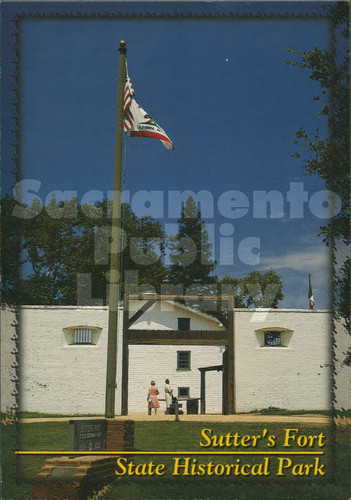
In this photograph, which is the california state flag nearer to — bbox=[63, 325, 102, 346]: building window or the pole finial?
the pole finial

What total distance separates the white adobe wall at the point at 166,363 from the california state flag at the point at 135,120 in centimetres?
1698

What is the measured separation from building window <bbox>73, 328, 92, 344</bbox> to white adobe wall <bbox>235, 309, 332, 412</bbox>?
5.56 metres

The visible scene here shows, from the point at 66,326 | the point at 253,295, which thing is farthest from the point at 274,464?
the point at 253,295

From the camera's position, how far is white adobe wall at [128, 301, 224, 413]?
25250 millimetres

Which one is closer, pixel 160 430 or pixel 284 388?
pixel 160 430

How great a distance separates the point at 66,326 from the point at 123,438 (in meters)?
14.2

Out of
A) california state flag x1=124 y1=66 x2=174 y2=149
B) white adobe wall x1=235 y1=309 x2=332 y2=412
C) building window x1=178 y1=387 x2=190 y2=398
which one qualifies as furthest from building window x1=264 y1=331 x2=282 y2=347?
california state flag x1=124 y1=66 x2=174 y2=149

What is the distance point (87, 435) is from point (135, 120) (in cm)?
435

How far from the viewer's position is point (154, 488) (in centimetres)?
653

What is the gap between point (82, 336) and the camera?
71.7 ft

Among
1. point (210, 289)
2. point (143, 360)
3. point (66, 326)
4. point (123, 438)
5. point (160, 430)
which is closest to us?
point (123, 438)

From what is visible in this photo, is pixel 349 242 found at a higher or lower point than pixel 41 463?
higher

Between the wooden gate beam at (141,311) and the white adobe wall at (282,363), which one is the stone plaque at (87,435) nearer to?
the wooden gate beam at (141,311)

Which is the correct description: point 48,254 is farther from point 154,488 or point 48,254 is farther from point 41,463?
point 154,488
